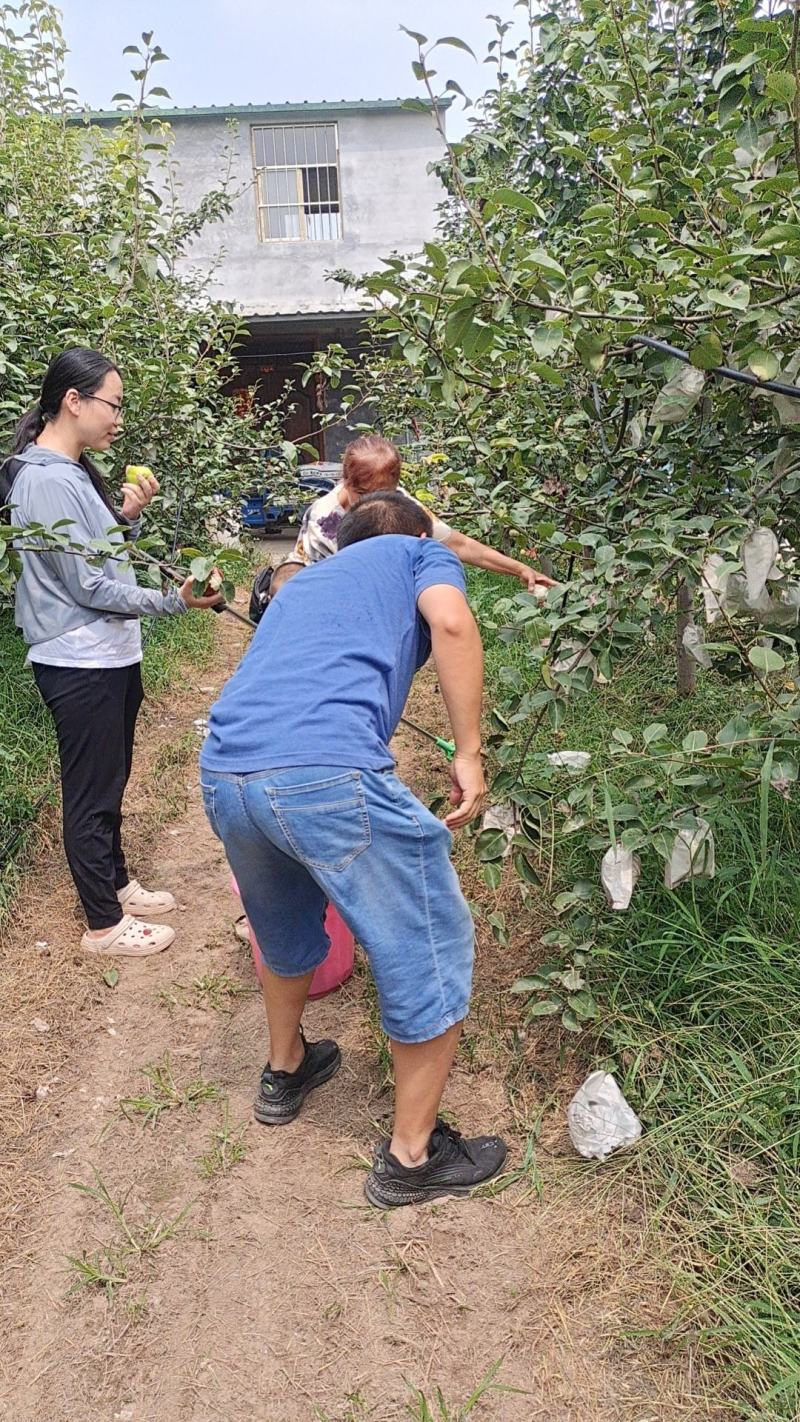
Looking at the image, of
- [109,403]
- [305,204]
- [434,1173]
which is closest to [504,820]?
[434,1173]

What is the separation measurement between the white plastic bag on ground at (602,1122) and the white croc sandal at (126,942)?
4.79 feet

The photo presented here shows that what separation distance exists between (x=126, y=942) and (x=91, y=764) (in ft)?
1.90

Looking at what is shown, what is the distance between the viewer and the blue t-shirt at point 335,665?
1.66m

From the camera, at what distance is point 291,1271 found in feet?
5.93

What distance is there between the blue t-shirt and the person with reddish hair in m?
0.77

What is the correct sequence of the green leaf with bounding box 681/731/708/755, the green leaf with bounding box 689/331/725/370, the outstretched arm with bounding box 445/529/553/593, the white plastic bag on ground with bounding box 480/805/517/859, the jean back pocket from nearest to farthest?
the green leaf with bounding box 689/331/725/370 < the jean back pocket < the green leaf with bounding box 681/731/708/755 < the white plastic bag on ground with bounding box 480/805/517/859 < the outstretched arm with bounding box 445/529/553/593

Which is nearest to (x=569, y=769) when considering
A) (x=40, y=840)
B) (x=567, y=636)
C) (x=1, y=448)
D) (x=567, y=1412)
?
(x=567, y=636)

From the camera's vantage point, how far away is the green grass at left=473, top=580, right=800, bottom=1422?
1552 mm

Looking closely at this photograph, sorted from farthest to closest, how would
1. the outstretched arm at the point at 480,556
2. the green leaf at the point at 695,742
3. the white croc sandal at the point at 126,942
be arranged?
the white croc sandal at the point at 126,942, the outstretched arm at the point at 480,556, the green leaf at the point at 695,742

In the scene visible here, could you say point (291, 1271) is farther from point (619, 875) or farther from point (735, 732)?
point (735, 732)

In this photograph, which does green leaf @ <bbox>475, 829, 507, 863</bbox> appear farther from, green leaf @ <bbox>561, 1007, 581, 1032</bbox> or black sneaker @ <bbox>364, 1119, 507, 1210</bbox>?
black sneaker @ <bbox>364, 1119, 507, 1210</bbox>

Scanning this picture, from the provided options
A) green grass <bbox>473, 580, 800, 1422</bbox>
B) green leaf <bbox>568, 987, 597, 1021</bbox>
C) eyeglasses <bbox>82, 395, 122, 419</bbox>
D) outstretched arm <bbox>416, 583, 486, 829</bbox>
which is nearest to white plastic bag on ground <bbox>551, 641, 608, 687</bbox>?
outstretched arm <bbox>416, 583, 486, 829</bbox>

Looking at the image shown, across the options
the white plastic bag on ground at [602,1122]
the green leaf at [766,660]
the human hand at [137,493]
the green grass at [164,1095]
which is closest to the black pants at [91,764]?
the human hand at [137,493]

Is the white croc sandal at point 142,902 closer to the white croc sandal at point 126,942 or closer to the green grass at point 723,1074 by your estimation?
the white croc sandal at point 126,942
